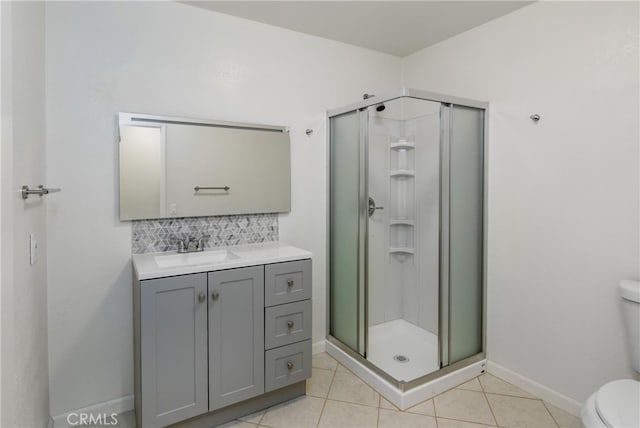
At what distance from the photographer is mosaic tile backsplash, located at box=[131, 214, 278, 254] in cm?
208

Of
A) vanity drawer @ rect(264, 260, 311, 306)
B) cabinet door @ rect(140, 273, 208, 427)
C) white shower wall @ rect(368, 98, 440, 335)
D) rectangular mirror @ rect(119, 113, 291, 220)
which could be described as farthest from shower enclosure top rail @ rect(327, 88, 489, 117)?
cabinet door @ rect(140, 273, 208, 427)

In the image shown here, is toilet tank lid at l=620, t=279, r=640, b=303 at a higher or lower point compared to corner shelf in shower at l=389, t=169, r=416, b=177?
lower

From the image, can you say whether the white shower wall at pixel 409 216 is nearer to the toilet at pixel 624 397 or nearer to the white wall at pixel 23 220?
the toilet at pixel 624 397

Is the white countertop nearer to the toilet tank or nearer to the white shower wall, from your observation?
the white shower wall

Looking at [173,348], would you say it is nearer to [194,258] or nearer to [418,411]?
[194,258]

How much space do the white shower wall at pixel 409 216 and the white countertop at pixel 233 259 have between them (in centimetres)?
92

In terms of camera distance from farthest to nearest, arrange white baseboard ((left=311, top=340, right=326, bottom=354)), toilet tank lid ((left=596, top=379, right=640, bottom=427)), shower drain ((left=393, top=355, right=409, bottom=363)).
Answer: white baseboard ((left=311, top=340, right=326, bottom=354)) < shower drain ((left=393, top=355, right=409, bottom=363)) < toilet tank lid ((left=596, top=379, right=640, bottom=427))

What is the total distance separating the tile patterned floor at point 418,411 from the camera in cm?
194

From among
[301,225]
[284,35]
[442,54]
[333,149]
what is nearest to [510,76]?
[442,54]

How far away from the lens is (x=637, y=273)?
1.76 meters

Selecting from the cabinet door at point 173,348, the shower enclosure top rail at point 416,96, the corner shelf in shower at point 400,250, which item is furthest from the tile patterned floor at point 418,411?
the shower enclosure top rail at point 416,96

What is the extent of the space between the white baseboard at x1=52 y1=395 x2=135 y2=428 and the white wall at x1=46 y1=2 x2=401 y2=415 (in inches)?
1.2

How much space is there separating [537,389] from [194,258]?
86.5 inches

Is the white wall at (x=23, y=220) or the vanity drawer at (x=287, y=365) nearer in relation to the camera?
the white wall at (x=23, y=220)
